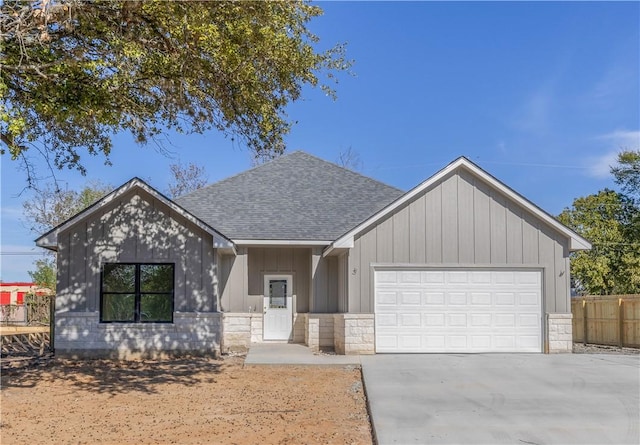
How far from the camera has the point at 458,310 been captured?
44.2 ft

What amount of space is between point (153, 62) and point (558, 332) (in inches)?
447

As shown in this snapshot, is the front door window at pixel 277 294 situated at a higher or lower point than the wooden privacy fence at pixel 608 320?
Answer: higher

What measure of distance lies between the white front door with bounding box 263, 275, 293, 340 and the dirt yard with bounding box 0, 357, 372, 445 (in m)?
3.65

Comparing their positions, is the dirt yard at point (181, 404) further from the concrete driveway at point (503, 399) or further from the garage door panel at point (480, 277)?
the garage door panel at point (480, 277)

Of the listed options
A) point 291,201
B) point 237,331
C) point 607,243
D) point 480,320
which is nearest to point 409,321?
point 480,320

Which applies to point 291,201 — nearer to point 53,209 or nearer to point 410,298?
point 410,298

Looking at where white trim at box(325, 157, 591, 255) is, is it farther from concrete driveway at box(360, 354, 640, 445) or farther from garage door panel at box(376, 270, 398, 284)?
concrete driveway at box(360, 354, 640, 445)

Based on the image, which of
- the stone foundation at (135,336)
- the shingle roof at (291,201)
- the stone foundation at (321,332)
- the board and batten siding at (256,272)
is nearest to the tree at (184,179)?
the shingle roof at (291,201)

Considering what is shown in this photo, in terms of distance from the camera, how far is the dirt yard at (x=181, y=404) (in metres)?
6.90

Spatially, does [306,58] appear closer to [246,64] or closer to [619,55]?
[246,64]

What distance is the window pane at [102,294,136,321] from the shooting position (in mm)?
13375

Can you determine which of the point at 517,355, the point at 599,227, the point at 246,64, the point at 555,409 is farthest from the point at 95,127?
the point at 599,227

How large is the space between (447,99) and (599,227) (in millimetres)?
12725

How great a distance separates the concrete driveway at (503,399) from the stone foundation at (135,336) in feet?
13.3
